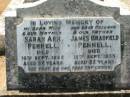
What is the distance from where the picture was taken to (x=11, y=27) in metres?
6.54

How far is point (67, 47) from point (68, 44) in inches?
1.9

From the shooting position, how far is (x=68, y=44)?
6531 millimetres

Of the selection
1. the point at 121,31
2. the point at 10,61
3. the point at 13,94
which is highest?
the point at 121,31

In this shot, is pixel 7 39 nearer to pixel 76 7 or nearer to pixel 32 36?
pixel 32 36

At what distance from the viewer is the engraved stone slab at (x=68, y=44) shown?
6492 mm

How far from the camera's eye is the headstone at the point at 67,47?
6496 mm

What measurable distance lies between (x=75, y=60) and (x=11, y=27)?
1.08 m

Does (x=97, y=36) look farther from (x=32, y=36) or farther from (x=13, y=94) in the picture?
(x=13, y=94)

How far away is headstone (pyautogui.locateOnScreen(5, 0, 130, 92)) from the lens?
21.3ft

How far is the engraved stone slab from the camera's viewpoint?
21.3 feet

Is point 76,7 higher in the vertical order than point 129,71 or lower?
higher

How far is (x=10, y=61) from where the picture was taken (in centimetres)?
661

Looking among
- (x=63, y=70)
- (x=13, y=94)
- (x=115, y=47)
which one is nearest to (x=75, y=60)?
(x=63, y=70)

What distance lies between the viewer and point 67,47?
6539 millimetres
